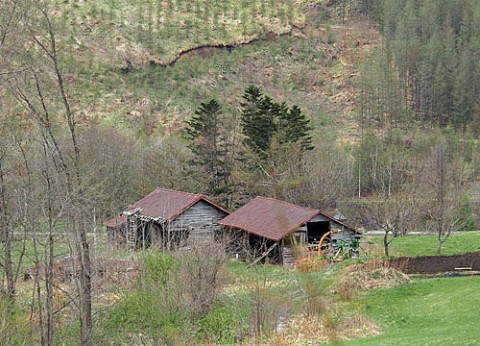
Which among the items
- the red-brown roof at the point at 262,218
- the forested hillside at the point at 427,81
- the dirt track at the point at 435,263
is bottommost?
the dirt track at the point at 435,263

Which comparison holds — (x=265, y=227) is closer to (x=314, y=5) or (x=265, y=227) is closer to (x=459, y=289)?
(x=459, y=289)

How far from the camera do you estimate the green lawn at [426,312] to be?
50.2ft

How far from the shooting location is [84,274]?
14.7 metres

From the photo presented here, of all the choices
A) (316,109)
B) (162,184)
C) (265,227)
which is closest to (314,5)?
(316,109)

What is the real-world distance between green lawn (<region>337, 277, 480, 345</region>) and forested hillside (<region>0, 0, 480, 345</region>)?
7504mm

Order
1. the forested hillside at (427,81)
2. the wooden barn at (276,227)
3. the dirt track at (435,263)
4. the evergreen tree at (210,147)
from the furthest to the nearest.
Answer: the forested hillside at (427,81) < the evergreen tree at (210,147) < the wooden barn at (276,227) < the dirt track at (435,263)

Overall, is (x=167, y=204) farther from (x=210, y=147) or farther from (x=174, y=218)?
(x=210, y=147)

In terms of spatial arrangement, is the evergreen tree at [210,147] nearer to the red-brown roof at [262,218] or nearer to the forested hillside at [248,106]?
the forested hillside at [248,106]

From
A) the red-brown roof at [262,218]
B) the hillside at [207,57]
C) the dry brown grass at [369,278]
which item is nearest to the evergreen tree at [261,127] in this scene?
the red-brown roof at [262,218]

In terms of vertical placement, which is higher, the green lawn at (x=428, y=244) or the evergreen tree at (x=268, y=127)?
the evergreen tree at (x=268, y=127)

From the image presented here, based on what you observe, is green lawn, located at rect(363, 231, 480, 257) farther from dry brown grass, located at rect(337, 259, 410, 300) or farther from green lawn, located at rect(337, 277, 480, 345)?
green lawn, located at rect(337, 277, 480, 345)

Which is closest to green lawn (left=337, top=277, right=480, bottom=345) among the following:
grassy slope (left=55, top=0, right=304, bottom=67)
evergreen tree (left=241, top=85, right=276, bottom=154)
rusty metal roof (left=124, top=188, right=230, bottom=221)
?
rusty metal roof (left=124, top=188, right=230, bottom=221)

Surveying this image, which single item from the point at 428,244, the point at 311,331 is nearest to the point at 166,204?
the point at 428,244

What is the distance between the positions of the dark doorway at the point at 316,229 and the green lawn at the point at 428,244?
351 cm
